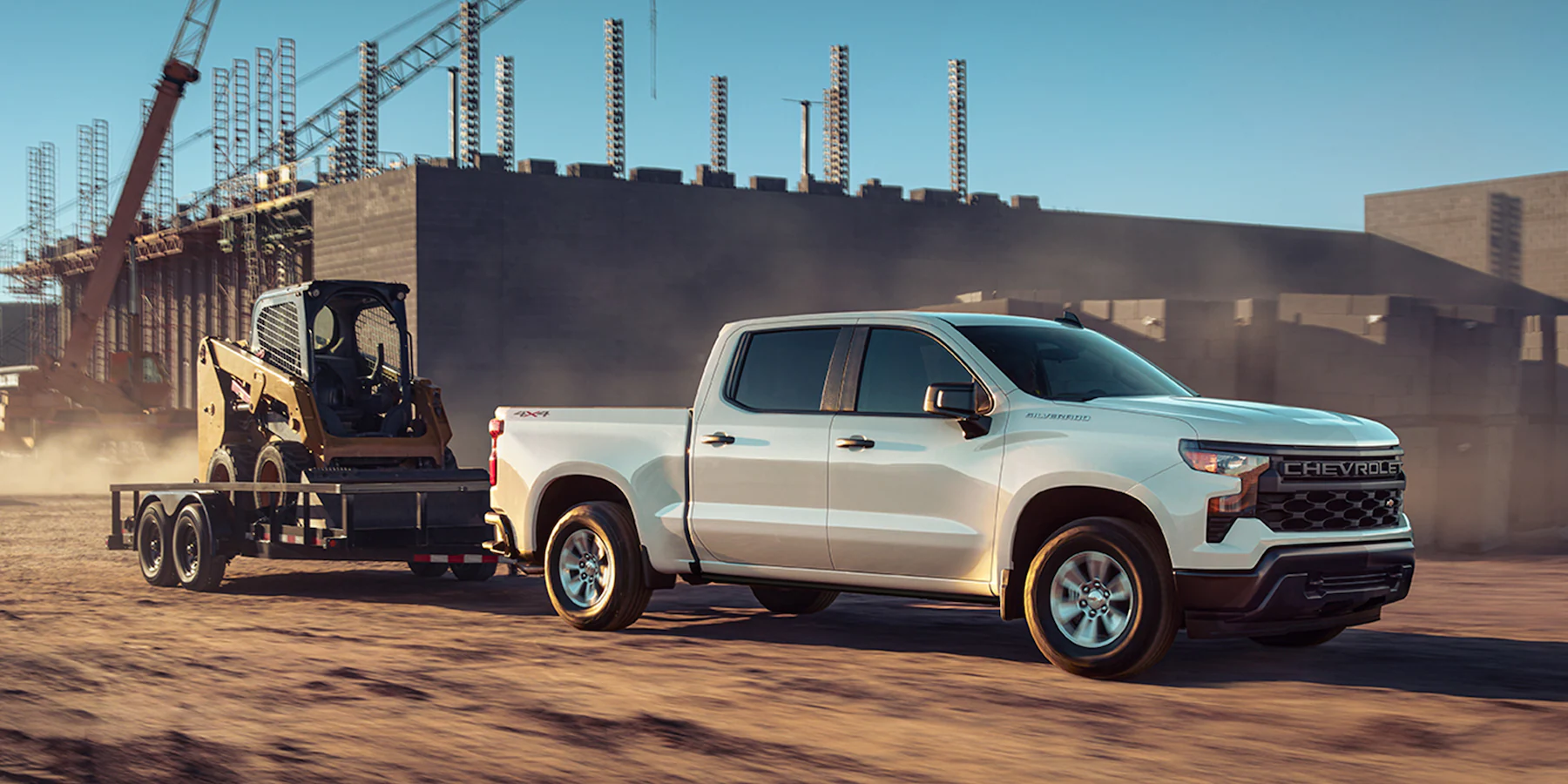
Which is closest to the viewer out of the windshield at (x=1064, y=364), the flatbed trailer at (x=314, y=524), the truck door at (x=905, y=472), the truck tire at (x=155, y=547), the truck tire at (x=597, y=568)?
the truck door at (x=905, y=472)

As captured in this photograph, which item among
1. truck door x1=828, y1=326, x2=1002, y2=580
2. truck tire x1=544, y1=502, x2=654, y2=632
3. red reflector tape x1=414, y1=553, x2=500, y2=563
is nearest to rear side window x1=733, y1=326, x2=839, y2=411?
truck door x1=828, y1=326, x2=1002, y2=580

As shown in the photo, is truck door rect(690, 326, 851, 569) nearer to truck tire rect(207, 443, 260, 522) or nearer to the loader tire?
the loader tire

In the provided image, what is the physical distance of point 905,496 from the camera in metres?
8.63

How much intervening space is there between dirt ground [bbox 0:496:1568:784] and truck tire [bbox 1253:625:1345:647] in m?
0.09

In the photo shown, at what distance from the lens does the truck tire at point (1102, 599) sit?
7.74 metres

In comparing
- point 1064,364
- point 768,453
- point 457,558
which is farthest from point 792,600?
point 1064,364

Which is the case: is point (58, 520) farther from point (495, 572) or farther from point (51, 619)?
point (51, 619)

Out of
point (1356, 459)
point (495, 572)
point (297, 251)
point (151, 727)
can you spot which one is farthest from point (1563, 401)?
point (297, 251)

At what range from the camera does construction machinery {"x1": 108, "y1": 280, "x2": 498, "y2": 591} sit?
43.2 ft

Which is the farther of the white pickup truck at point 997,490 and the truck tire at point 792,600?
the truck tire at point 792,600

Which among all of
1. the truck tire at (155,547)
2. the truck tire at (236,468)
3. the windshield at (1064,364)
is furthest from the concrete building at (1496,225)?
the windshield at (1064,364)

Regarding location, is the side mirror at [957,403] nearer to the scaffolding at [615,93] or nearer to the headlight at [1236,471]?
the headlight at [1236,471]

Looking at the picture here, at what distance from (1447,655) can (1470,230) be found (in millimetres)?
48646

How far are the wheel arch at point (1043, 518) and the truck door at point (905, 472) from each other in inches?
5.1
